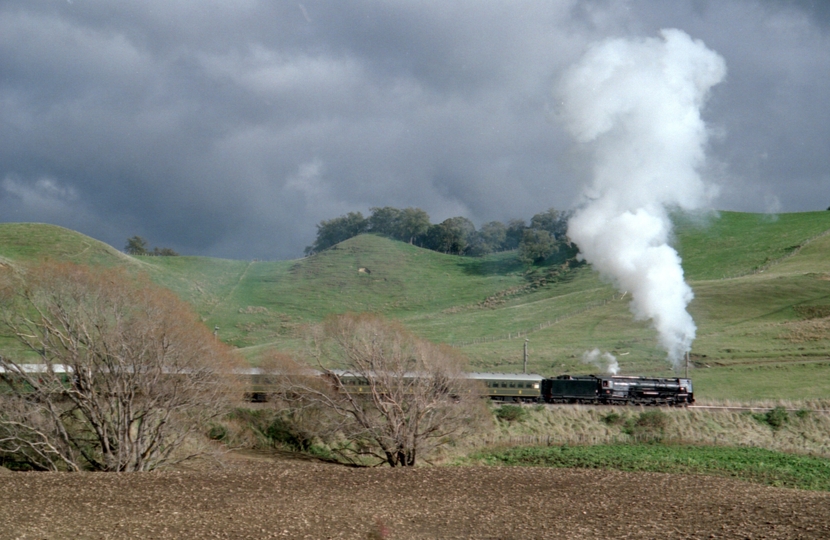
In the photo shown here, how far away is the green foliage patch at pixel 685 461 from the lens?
28.1 meters

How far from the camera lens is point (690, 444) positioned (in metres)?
39.5

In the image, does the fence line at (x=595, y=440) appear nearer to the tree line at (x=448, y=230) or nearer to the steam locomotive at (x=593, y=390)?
the steam locomotive at (x=593, y=390)

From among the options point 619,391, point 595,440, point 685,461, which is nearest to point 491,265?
point 619,391

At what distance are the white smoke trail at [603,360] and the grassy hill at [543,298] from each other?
93 cm

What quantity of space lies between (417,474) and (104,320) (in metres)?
14.3

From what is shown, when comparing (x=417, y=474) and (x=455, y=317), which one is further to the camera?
(x=455, y=317)

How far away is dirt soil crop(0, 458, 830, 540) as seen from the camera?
15414mm

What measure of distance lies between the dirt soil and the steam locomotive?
24458 millimetres

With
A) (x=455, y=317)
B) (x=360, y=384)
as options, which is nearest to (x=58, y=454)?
(x=360, y=384)

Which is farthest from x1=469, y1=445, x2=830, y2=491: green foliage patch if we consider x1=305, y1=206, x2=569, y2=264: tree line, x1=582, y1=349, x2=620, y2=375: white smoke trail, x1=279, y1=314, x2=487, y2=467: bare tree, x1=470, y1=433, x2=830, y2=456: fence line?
x1=305, y1=206, x2=569, y2=264: tree line

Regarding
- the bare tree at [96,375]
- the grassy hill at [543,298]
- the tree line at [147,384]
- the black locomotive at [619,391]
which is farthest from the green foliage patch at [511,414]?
the bare tree at [96,375]

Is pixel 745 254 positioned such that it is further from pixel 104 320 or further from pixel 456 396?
pixel 104 320

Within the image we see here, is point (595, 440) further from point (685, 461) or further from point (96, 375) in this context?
point (96, 375)

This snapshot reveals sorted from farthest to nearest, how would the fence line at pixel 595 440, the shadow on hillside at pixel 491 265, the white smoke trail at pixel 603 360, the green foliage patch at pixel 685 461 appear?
the shadow on hillside at pixel 491 265, the white smoke trail at pixel 603 360, the fence line at pixel 595 440, the green foliage patch at pixel 685 461
